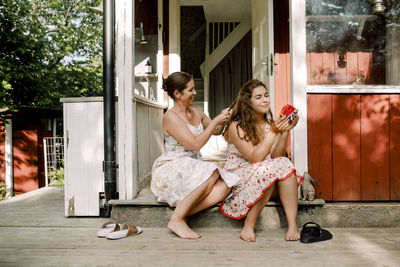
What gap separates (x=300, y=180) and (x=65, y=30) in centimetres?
1388

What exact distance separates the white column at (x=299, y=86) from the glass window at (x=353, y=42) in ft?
0.47

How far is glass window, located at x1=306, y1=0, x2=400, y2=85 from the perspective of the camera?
2488 millimetres

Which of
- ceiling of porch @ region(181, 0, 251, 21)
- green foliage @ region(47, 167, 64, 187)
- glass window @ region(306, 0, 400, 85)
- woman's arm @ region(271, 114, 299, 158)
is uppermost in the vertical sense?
ceiling of porch @ region(181, 0, 251, 21)

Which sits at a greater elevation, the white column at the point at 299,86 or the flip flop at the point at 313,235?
the white column at the point at 299,86

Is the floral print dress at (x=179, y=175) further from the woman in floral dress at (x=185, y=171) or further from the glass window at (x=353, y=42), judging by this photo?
the glass window at (x=353, y=42)

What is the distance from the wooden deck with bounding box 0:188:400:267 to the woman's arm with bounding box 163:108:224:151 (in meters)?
→ 0.62

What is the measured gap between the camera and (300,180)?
2242 mm

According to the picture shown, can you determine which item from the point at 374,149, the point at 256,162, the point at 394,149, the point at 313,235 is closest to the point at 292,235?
the point at 313,235

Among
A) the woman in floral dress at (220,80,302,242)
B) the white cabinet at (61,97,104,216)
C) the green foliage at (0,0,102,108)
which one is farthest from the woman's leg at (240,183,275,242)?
the green foliage at (0,0,102,108)

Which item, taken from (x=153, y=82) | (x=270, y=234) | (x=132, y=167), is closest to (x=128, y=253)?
(x=132, y=167)

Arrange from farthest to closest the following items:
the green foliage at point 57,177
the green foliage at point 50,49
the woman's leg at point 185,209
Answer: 1. the green foliage at point 50,49
2. the green foliage at point 57,177
3. the woman's leg at point 185,209

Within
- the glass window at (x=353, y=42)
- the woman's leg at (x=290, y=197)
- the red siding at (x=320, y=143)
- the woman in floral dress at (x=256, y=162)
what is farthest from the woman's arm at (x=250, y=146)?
the glass window at (x=353, y=42)

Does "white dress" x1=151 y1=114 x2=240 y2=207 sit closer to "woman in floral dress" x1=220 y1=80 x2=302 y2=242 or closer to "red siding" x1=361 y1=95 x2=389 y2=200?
A: "woman in floral dress" x1=220 y1=80 x2=302 y2=242

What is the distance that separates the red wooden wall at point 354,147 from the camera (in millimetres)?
2379
